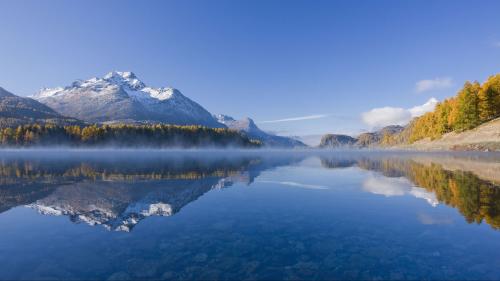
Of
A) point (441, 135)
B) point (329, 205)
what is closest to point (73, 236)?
point (329, 205)

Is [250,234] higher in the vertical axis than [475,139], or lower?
lower

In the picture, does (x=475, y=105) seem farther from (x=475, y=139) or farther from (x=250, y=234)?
(x=250, y=234)

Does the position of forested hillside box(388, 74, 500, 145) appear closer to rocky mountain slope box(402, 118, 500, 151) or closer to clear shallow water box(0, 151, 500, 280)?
rocky mountain slope box(402, 118, 500, 151)

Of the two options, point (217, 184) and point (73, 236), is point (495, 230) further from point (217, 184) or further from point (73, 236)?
point (217, 184)

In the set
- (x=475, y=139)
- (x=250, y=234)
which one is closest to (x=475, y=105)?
(x=475, y=139)

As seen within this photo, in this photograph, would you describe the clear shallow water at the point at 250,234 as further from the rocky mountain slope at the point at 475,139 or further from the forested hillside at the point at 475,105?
the forested hillside at the point at 475,105

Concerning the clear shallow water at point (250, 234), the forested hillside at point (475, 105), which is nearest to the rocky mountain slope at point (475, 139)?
the forested hillside at point (475, 105)

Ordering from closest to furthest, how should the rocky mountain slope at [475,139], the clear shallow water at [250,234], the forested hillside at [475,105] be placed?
the clear shallow water at [250,234] → the rocky mountain slope at [475,139] → the forested hillside at [475,105]

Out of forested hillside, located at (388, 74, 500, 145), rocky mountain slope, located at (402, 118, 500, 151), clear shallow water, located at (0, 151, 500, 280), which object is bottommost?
clear shallow water, located at (0, 151, 500, 280)

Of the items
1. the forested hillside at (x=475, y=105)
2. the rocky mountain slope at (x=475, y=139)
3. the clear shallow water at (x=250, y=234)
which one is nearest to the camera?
the clear shallow water at (x=250, y=234)

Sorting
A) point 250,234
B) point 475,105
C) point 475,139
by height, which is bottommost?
point 250,234

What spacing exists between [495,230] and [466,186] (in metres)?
14.7

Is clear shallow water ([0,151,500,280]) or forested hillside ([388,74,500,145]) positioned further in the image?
forested hillside ([388,74,500,145])

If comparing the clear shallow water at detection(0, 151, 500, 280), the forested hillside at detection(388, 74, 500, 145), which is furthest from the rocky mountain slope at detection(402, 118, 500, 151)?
the clear shallow water at detection(0, 151, 500, 280)
